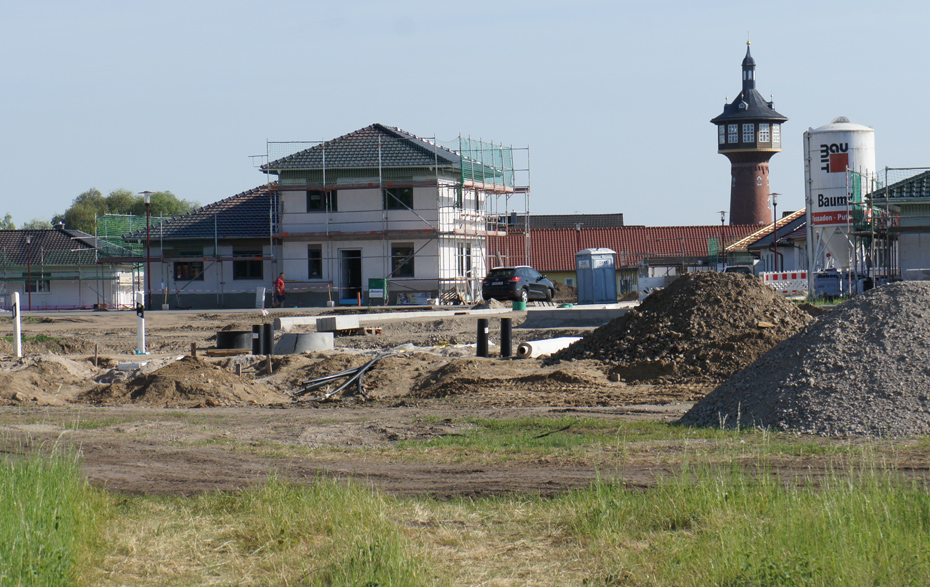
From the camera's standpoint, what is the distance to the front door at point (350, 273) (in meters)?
49.4

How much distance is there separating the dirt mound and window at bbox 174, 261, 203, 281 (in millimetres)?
36079

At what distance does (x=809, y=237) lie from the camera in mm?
45562

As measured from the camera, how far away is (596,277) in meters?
36.9

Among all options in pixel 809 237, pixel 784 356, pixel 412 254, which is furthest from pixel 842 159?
pixel 784 356

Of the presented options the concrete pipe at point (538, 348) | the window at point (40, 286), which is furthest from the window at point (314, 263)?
the concrete pipe at point (538, 348)

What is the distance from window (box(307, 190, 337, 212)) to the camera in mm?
50031

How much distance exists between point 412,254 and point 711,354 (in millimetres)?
32132

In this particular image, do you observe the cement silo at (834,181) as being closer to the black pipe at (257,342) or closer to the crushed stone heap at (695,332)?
the crushed stone heap at (695,332)

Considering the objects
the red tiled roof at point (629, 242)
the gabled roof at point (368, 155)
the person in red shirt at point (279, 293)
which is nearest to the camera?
the person in red shirt at point (279, 293)

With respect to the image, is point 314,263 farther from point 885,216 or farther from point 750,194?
point 750,194

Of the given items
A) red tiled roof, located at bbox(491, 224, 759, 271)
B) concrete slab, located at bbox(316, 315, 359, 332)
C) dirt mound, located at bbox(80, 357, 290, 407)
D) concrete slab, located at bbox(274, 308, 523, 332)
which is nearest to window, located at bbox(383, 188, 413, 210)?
concrete slab, located at bbox(274, 308, 523, 332)

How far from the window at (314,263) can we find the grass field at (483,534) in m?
41.5

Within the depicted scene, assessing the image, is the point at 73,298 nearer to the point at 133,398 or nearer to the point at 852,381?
the point at 133,398

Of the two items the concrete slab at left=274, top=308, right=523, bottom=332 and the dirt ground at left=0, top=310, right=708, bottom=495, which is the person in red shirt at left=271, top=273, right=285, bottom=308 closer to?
the concrete slab at left=274, top=308, right=523, bottom=332
